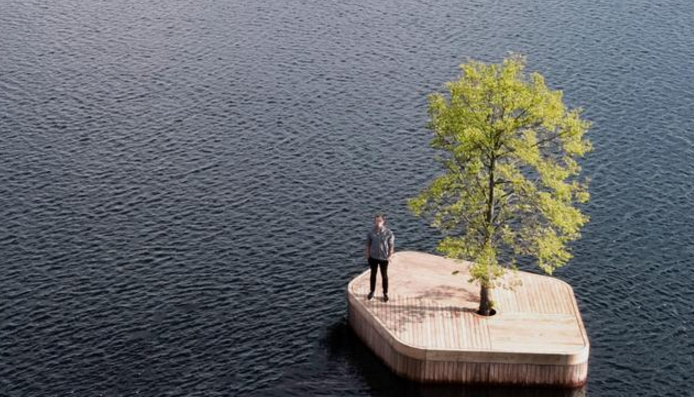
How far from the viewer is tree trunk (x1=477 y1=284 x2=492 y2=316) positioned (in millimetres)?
47062

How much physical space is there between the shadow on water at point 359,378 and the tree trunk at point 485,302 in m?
3.65

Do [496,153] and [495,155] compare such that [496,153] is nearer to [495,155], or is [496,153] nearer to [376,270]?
[495,155]

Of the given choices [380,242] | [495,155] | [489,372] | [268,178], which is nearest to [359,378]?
[489,372]

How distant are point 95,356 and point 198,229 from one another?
1300 centimetres

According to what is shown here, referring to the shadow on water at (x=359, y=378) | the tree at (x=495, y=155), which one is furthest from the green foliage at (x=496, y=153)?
the shadow on water at (x=359, y=378)

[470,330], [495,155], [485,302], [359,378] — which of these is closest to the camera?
[495,155]

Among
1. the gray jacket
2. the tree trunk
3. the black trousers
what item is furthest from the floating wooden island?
the gray jacket

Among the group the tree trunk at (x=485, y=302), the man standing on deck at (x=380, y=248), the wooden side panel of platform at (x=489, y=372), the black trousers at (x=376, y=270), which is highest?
the man standing on deck at (x=380, y=248)

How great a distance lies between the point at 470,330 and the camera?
1816 inches

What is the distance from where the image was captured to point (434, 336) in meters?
45.6

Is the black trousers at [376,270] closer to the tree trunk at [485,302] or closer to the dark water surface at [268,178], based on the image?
the dark water surface at [268,178]

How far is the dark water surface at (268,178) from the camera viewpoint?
159 ft

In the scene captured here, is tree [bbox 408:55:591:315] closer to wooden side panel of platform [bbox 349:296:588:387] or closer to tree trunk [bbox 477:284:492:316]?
tree trunk [bbox 477:284:492:316]

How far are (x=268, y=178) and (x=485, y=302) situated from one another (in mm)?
22189
